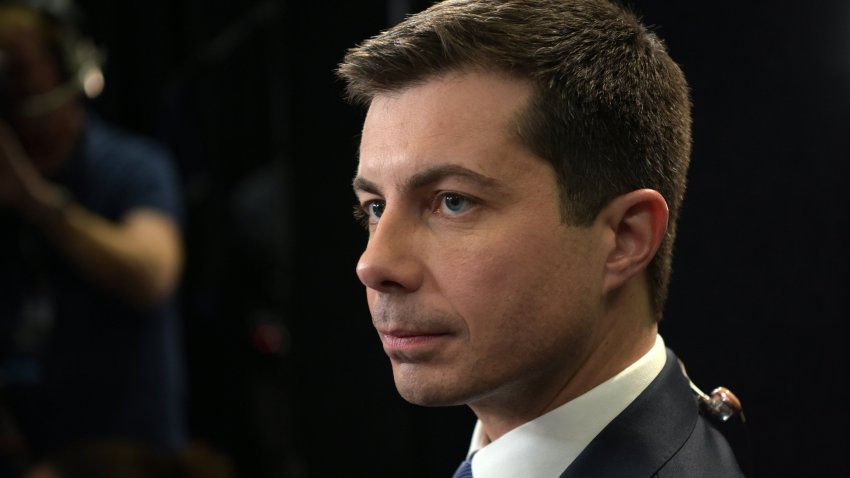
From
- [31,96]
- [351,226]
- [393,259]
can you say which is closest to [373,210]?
[393,259]

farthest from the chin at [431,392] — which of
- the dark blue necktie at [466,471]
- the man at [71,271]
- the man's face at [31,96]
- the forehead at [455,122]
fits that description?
the man's face at [31,96]

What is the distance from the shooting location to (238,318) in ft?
11.1

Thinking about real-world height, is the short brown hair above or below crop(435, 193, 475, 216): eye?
above

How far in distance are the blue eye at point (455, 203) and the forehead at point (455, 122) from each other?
0.04 metres

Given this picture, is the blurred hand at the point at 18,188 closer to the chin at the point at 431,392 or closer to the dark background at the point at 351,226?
the dark background at the point at 351,226

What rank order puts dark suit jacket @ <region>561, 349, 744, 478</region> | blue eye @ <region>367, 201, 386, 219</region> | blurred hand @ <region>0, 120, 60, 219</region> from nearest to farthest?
1. dark suit jacket @ <region>561, 349, 744, 478</region>
2. blue eye @ <region>367, 201, 386, 219</region>
3. blurred hand @ <region>0, 120, 60, 219</region>

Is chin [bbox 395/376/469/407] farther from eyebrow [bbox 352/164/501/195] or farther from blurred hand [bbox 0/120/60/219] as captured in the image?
blurred hand [bbox 0/120/60/219]

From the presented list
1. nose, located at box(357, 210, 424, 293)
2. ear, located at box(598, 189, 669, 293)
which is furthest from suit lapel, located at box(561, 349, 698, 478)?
nose, located at box(357, 210, 424, 293)

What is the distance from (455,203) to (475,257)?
0.20 ft

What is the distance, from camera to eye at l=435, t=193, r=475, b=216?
1078 mm

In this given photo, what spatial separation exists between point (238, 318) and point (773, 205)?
2.37 metres

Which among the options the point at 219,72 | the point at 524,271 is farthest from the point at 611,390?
the point at 219,72

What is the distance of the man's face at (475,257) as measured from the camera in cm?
107

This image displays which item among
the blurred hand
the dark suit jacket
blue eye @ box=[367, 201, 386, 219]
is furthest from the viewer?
the blurred hand
